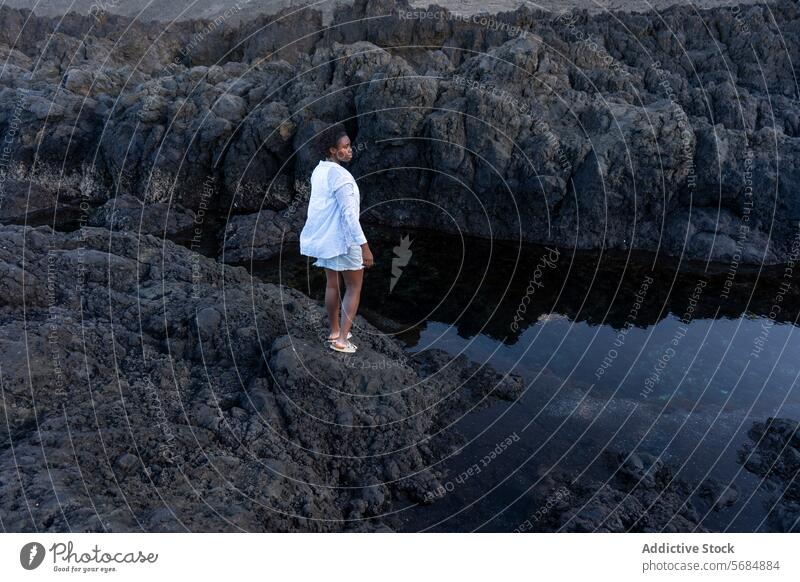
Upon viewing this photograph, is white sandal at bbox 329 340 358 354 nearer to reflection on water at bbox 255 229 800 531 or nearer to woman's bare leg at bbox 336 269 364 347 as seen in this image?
woman's bare leg at bbox 336 269 364 347

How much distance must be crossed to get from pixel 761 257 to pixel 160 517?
19.2 meters

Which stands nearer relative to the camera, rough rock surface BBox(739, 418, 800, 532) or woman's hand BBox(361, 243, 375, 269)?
rough rock surface BBox(739, 418, 800, 532)

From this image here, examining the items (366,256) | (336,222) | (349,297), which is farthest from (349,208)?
(349,297)

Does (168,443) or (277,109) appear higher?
(277,109)

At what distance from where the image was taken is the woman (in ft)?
25.0

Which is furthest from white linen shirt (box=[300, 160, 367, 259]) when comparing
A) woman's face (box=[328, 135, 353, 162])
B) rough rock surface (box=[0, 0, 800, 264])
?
rough rock surface (box=[0, 0, 800, 264])

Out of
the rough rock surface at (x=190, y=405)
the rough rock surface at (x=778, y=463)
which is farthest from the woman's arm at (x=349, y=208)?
the rough rock surface at (x=778, y=463)

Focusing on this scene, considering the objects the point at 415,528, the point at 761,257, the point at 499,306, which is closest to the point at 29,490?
the point at 415,528

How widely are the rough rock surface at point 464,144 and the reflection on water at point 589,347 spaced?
180cm

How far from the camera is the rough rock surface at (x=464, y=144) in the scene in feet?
66.8

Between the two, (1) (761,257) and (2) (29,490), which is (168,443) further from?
(1) (761,257)

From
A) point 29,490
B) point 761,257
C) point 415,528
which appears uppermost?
point 761,257

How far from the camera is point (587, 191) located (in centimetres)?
2053

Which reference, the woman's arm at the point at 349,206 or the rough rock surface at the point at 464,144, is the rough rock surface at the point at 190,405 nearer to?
the woman's arm at the point at 349,206
